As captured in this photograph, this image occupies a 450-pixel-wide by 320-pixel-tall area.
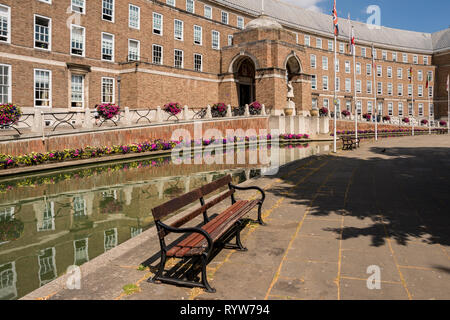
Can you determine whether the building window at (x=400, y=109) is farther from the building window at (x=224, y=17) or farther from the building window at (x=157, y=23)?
the building window at (x=157, y=23)

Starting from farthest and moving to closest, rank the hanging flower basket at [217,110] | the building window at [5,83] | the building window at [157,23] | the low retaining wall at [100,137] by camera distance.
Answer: the building window at [157,23]
the hanging flower basket at [217,110]
the building window at [5,83]
the low retaining wall at [100,137]

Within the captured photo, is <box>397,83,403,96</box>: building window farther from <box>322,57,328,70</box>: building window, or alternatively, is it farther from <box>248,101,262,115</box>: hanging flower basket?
<box>248,101,262,115</box>: hanging flower basket

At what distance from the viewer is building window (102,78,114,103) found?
1151 inches

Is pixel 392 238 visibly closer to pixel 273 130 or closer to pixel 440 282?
pixel 440 282

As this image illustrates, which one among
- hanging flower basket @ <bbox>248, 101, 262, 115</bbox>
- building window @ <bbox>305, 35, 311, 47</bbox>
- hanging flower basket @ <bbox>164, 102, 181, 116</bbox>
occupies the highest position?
building window @ <bbox>305, 35, 311, 47</bbox>

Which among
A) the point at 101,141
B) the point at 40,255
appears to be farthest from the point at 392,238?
the point at 101,141

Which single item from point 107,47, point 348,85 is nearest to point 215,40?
point 107,47

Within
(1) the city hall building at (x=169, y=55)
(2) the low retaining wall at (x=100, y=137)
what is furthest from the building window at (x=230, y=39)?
(2) the low retaining wall at (x=100, y=137)

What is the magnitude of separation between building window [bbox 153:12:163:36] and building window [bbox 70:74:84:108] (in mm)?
10546

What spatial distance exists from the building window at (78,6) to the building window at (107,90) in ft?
19.0

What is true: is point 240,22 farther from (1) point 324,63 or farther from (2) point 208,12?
(1) point 324,63

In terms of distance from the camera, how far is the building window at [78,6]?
27078mm

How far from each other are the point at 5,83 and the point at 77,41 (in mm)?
7056

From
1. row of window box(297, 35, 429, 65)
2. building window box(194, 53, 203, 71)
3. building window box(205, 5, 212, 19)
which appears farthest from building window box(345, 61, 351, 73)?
building window box(194, 53, 203, 71)
